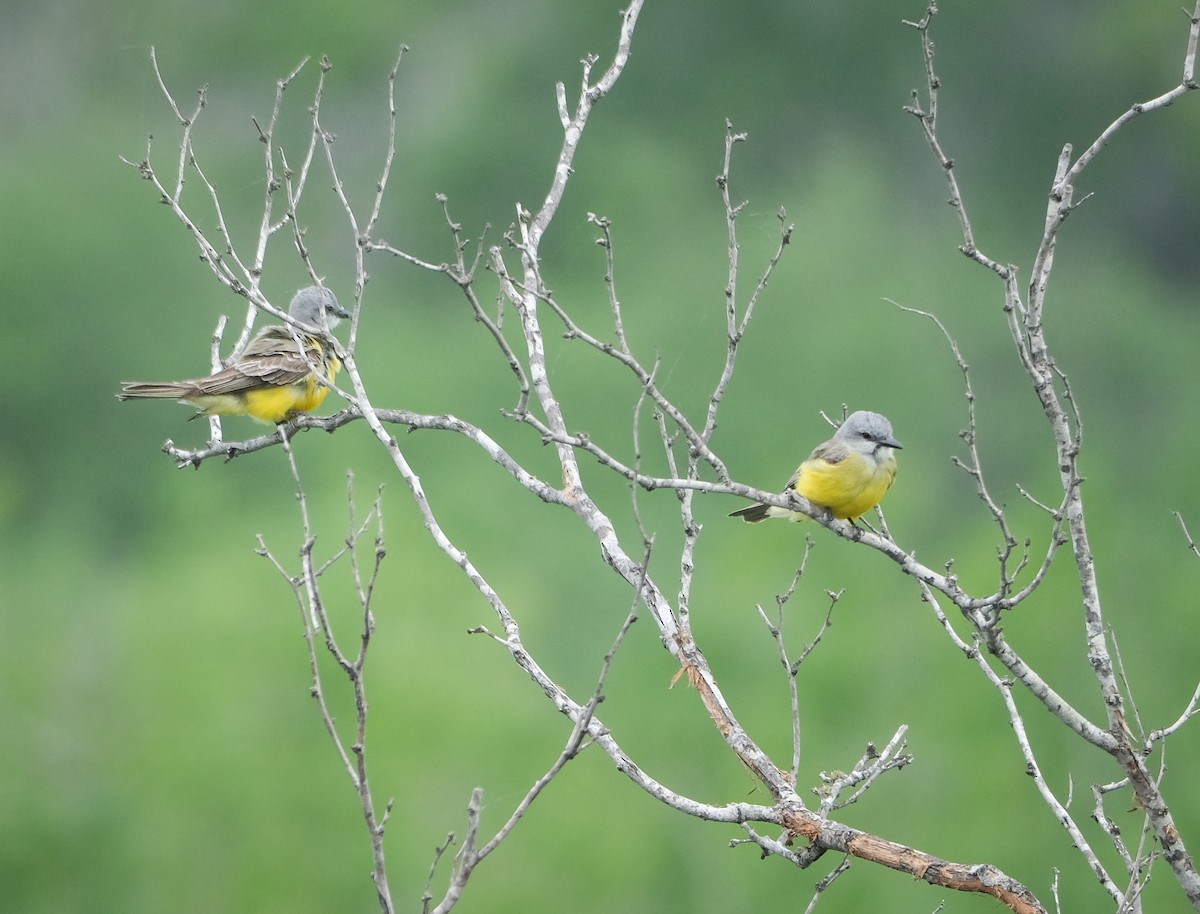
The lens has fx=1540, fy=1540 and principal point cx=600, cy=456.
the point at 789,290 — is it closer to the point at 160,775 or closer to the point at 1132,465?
the point at 1132,465

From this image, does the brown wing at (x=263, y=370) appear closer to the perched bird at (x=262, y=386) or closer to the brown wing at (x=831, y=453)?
the perched bird at (x=262, y=386)

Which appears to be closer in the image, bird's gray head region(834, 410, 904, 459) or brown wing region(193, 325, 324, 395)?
bird's gray head region(834, 410, 904, 459)

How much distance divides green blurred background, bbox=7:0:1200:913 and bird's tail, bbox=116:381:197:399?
16.8 feet

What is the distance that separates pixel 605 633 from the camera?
1247 inches

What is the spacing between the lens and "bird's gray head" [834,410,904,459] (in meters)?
7.59

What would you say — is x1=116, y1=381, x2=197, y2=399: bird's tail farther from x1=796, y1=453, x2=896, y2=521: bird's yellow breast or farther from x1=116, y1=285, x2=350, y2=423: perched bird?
x1=796, y1=453, x2=896, y2=521: bird's yellow breast

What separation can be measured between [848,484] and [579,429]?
25055 mm

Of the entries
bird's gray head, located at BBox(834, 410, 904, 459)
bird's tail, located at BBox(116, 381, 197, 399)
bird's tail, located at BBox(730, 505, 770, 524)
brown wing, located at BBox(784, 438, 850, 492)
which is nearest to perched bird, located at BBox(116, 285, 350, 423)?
bird's tail, located at BBox(116, 381, 197, 399)

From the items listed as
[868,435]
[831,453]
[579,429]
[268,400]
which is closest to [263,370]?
[268,400]

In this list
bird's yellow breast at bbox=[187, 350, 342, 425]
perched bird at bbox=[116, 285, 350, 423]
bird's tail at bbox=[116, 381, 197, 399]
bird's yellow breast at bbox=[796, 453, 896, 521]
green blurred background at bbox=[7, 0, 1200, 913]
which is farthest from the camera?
green blurred background at bbox=[7, 0, 1200, 913]

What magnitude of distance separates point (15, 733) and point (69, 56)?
1143 inches

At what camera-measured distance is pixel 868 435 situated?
25.1 ft

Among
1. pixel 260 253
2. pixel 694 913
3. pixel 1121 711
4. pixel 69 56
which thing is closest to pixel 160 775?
pixel 694 913

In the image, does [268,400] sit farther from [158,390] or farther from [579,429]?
[579,429]
